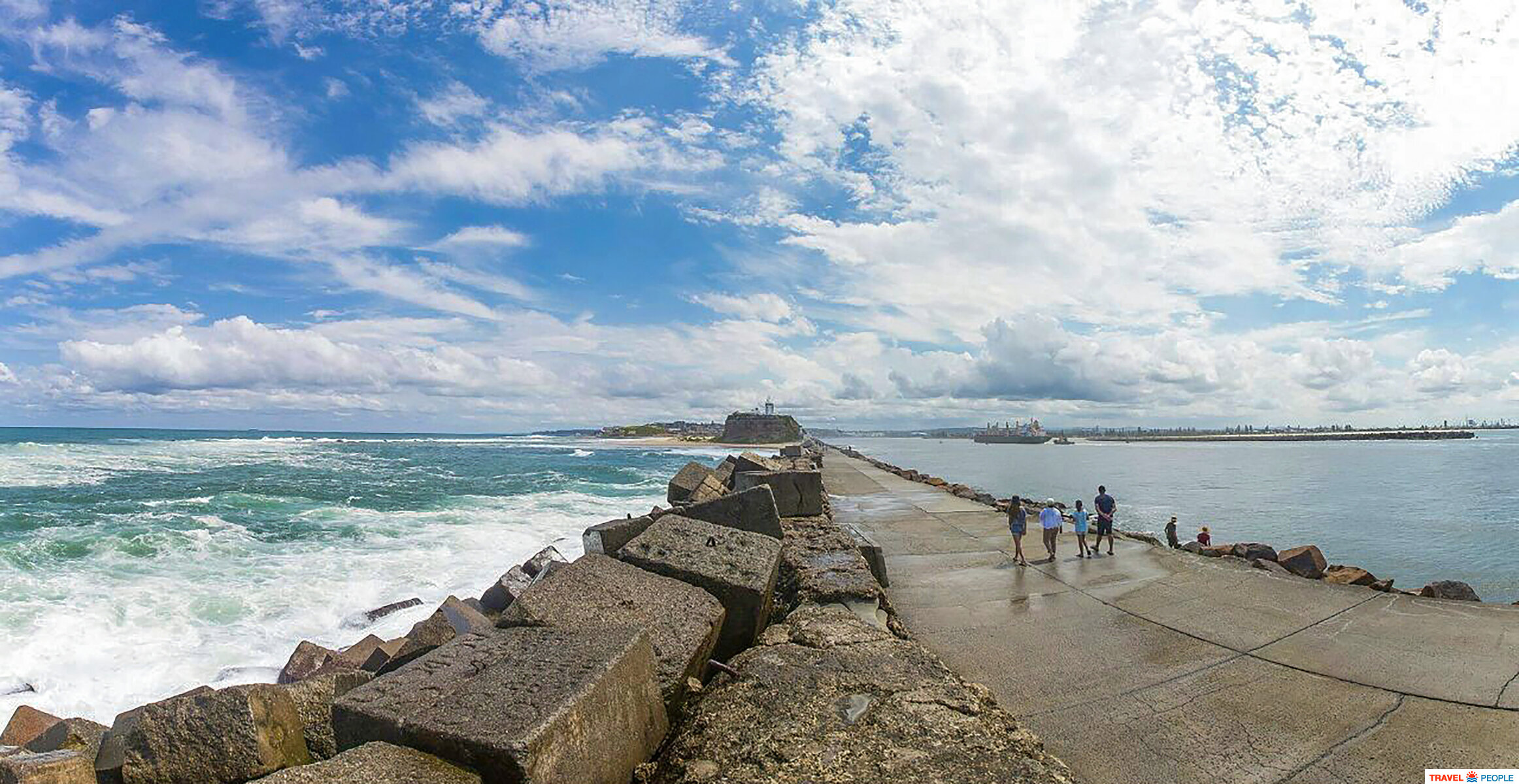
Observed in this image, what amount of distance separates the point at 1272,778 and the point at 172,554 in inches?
576

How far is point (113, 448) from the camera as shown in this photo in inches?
1841

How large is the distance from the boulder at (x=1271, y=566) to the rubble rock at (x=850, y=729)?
→ 6134 mm

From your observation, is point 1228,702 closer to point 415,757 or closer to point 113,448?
point 415,757

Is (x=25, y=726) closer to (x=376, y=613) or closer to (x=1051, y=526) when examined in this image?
(x=376, y=613)

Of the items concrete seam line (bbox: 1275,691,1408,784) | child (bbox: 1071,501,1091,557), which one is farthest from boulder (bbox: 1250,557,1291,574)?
concrete seam line (bbox: 1275,691,1408,784)

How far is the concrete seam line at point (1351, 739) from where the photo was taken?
303cm

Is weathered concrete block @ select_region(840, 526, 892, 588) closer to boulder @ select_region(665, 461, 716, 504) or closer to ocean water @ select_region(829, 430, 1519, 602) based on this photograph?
boulder @ select_region(665, 461, 716, 504)

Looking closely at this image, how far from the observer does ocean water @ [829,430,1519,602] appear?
48.5 feet

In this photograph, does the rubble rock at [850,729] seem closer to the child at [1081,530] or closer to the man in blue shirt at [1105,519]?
the child at [1081,530]

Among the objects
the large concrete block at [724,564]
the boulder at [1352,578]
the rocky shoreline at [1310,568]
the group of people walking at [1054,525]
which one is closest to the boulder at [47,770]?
the large concrete block at [724,564]

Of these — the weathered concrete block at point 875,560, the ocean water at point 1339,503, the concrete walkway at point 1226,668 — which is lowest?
the ocean water at point 1339,503

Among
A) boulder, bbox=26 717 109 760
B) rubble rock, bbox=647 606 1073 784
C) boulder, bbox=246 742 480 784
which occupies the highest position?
boulder, bbox=246 742 480 784

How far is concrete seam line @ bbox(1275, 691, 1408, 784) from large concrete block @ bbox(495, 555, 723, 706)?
2.57m

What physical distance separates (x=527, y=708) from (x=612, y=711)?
36 centimetres
